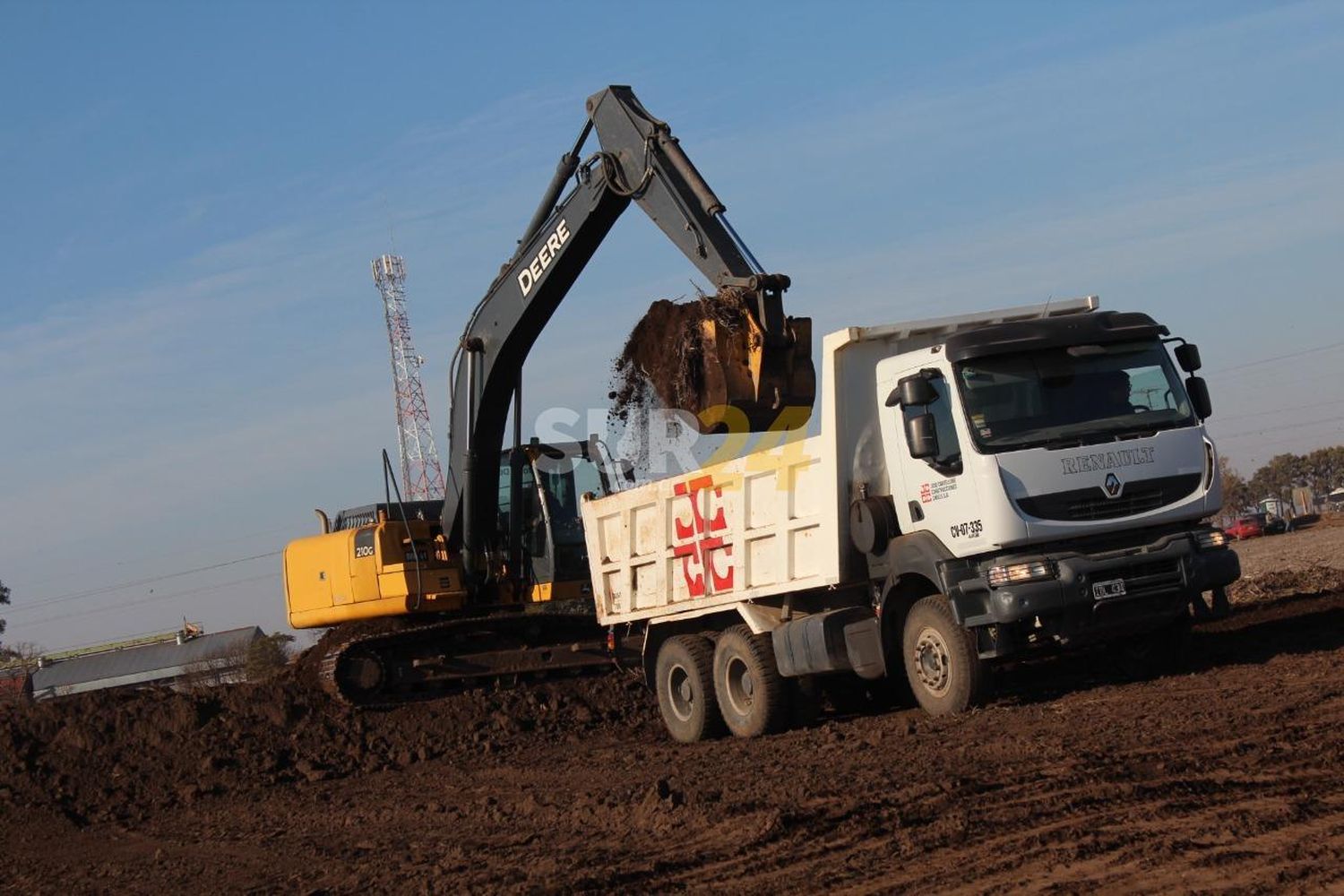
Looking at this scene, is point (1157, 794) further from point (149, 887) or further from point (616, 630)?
point (616, 630)

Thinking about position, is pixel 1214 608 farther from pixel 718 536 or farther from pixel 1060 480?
pixel 718 536

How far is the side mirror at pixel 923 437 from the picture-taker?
1073 cm

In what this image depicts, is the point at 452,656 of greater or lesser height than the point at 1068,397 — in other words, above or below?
below

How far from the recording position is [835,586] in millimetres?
11953

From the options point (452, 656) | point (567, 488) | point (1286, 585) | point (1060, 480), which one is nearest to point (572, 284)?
point (567, 488)

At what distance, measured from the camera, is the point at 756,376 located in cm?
1192

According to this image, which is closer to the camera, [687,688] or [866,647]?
[866,647]

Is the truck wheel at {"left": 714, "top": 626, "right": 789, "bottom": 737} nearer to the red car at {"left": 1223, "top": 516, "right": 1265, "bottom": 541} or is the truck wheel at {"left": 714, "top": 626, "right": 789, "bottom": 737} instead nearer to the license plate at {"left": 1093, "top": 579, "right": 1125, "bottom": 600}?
the license plate at {"left": 1093, "top": 579, "right": 1125, "bottom": 600}

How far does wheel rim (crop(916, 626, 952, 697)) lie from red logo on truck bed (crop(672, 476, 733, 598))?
2.18 m

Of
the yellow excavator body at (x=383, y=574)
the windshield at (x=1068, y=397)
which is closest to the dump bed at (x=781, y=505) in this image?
the windshield at (x=1068, y=397)

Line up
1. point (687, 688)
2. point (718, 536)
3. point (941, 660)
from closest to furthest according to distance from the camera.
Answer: point (941, 660) < point (718, 536) < point (687, 688)

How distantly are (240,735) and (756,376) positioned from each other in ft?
25.3

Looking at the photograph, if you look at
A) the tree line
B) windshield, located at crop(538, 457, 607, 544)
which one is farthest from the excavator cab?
the tree line

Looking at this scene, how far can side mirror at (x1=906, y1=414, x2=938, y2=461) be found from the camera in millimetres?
10727
